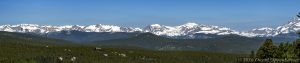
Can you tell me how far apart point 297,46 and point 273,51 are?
1644cm

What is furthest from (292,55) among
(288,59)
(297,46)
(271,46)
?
(271,46)

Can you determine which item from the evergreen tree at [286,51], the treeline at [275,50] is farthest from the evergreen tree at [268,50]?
the evergreen tree at [286,51]

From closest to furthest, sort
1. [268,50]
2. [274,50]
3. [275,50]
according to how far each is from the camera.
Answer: [274,50] → [275,50] → [268,50]

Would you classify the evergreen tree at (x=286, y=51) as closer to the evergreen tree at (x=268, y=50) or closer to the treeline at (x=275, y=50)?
the treeline at (x=275, y=50)

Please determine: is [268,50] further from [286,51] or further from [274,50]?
[286,51]

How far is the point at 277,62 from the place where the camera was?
242ft

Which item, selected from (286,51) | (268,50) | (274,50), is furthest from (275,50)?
(286,51)

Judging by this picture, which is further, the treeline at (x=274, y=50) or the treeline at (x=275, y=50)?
the treeline at (x=274, y=50)

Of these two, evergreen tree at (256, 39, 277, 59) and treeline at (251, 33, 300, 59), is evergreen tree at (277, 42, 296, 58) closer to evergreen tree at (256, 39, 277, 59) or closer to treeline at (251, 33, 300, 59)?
treeline at (251, 33, 300, 59)

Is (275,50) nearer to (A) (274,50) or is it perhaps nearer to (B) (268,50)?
(A) (274,50)

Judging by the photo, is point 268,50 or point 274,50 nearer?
point 274,50

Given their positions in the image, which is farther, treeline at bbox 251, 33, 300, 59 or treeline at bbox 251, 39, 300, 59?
treeline at bbox 251, 39, 300, 59

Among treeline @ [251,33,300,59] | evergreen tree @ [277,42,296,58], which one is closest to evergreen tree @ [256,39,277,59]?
treeline @ [251,33,300,59]

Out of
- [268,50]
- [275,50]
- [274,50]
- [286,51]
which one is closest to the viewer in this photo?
[286,51]
